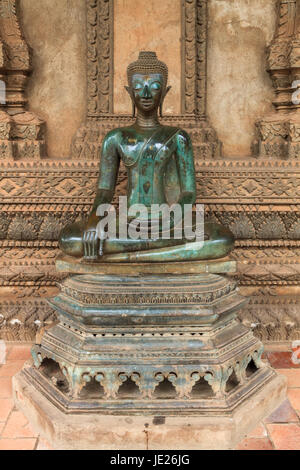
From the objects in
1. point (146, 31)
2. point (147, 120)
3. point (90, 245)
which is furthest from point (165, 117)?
point (90, 245)

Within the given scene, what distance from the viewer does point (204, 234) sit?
2.94m

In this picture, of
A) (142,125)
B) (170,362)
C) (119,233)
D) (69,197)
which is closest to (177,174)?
(142,125)

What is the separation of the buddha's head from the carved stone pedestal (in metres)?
1.07

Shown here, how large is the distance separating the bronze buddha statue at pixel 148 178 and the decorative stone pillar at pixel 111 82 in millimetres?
781

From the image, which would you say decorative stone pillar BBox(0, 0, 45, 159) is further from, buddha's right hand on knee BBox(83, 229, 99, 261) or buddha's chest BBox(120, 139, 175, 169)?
buddha's right hand on knee BBox(83, 229, 99, 261)

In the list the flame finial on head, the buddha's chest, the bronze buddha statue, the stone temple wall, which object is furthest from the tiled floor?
the flame finial on head

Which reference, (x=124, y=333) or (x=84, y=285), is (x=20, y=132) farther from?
(x=124, y=333)

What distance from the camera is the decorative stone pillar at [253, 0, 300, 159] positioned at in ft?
12.8

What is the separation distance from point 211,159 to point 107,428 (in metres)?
2.34

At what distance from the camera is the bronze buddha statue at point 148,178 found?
287 cm

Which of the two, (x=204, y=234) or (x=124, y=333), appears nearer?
(x=124, y=333)

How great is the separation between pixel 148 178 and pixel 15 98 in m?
1.58

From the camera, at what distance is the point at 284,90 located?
13.3 feet

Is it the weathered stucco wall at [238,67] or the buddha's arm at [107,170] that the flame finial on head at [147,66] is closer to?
the buddha's arm at [107,170]
